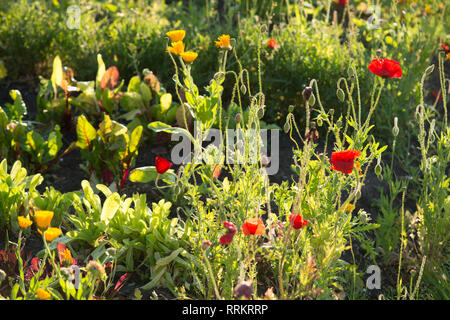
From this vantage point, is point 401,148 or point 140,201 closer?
point 140,201

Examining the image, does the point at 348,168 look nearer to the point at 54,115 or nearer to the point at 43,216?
the point at 43,216

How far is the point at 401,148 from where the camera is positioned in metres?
3.20

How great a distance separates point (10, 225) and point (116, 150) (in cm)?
57

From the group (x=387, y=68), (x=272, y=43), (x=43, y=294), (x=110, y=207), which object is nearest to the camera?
(x=43, y=294)

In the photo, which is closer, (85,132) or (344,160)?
(344,160)

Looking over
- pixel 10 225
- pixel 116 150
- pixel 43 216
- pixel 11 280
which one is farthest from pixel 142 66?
pixel 43 216

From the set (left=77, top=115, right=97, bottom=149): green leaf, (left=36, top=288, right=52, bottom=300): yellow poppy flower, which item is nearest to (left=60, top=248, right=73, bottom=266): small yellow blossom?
(left=36, top=288, right=52, bottom=300): yellow poppy flower

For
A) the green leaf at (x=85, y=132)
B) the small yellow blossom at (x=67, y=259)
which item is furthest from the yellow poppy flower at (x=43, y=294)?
the green leaf at (x=85, y=132)

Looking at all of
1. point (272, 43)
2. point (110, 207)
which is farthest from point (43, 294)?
point (272, 43)

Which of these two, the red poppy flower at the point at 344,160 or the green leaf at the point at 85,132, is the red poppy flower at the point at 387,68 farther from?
the green leaf at the point at 85,132

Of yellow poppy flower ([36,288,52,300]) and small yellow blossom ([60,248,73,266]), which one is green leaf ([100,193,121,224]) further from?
yellow poppy flower ([36,288,52,300])

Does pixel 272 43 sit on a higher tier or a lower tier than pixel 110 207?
higher

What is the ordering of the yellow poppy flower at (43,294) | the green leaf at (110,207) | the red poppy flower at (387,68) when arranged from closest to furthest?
the yellow poppy flower at (43,294) < the red poppy flower at (387,68) < the green leaf at (110,207)

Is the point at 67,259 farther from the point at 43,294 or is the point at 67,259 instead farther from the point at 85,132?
the point at 85,132
